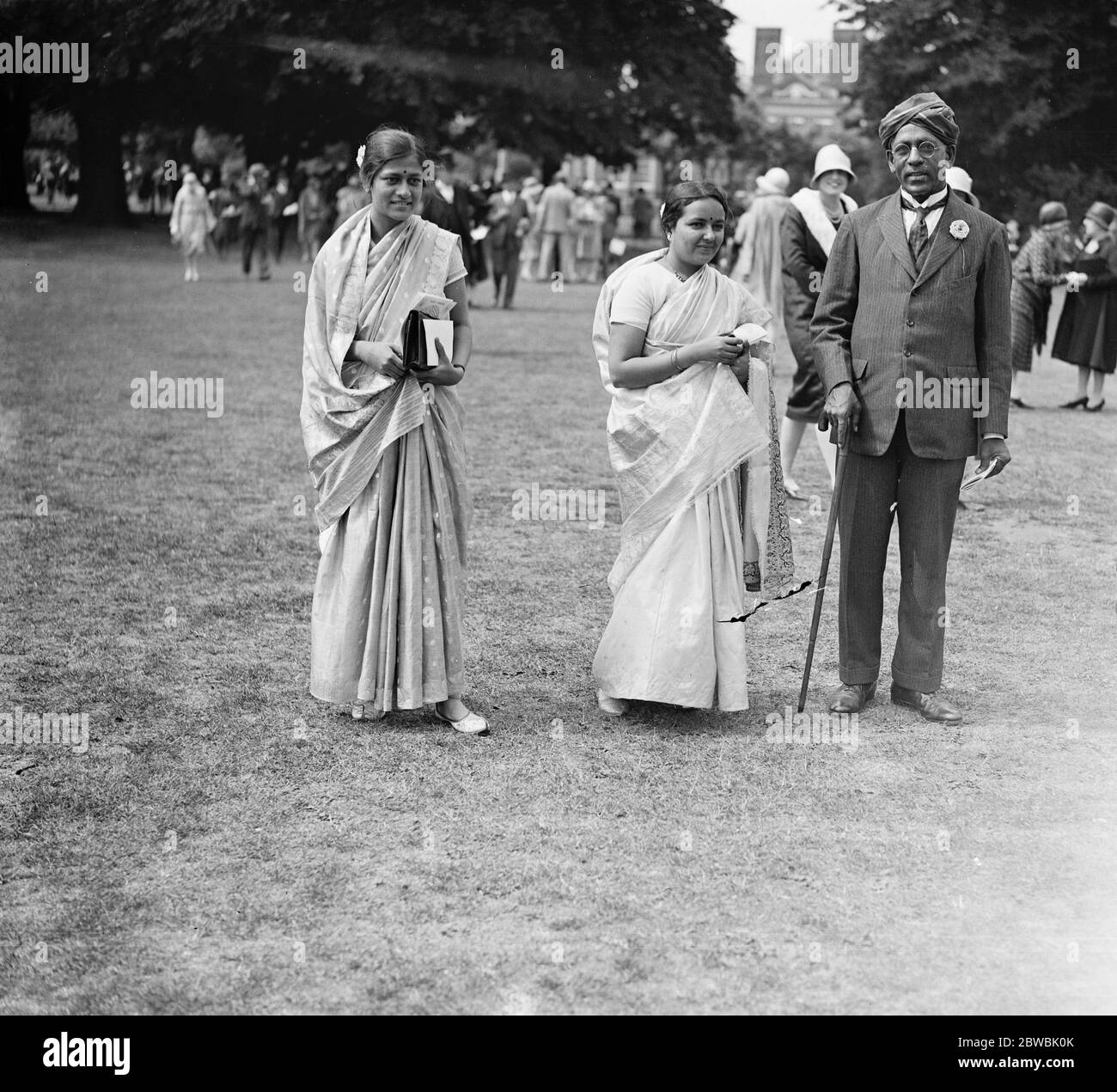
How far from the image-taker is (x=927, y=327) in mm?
5578

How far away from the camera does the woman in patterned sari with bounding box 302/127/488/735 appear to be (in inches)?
213

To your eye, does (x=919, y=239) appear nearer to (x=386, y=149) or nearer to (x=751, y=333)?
(x=751, y=333)

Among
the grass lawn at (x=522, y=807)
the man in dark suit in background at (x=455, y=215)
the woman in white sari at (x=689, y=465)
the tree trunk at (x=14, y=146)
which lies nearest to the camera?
the grass lawn at (x=522, y=807)

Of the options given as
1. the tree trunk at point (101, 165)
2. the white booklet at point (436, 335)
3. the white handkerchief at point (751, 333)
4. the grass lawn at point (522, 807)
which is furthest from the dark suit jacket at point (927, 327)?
the tree trunk at point (101, 165)

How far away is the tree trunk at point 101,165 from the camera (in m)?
35.5

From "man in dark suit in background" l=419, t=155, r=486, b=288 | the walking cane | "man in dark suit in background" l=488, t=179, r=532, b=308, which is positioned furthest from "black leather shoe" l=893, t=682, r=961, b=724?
"man in dark suit in background" l=488, t=179, r=532, b=308

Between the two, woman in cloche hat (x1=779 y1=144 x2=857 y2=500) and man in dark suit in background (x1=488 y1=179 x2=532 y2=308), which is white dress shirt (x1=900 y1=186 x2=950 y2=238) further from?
man in dark suit in background (x1=488 y1=179 x2=532 y2=308)

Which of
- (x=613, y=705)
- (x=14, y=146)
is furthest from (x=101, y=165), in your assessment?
(x=613, y=705)

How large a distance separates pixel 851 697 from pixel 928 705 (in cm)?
27

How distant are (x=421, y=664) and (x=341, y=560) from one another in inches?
17.7

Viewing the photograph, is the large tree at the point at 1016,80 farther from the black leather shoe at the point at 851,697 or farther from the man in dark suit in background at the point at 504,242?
the black leather shoe at the point at 851,697

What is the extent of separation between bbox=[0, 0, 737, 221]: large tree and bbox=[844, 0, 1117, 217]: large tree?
501cm

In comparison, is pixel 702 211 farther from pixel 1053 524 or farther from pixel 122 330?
pixel 122 330

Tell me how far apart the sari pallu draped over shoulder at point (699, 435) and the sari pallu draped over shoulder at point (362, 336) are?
648 millimetres
